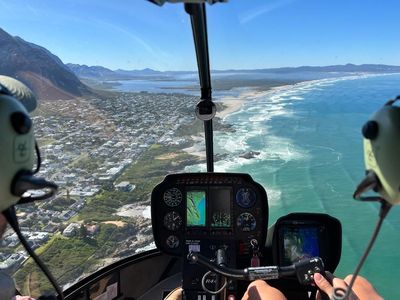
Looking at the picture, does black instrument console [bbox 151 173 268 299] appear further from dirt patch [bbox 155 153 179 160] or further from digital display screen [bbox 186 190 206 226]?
dirt patch [bbox 155 153 179 160]

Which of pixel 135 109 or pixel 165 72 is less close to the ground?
pixel 165 72

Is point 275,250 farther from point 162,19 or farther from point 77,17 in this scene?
point 77,17

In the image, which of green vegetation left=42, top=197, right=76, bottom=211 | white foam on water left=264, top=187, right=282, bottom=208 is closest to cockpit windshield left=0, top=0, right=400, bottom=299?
green vegetation left=42, top=197, right=76, bottom=211

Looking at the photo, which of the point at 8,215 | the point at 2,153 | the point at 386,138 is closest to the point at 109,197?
the point at 8,215

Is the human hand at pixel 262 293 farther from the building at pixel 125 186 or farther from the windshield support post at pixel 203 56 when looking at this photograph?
the windshield support post at pixel 203 56

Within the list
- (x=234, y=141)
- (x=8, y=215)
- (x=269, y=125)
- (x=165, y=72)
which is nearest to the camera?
(x=8, y=215)

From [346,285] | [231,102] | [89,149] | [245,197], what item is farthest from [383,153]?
[231,102]

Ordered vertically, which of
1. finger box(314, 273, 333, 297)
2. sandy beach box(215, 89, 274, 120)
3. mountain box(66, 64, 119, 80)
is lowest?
finger box(314, 273, 333, 297)
